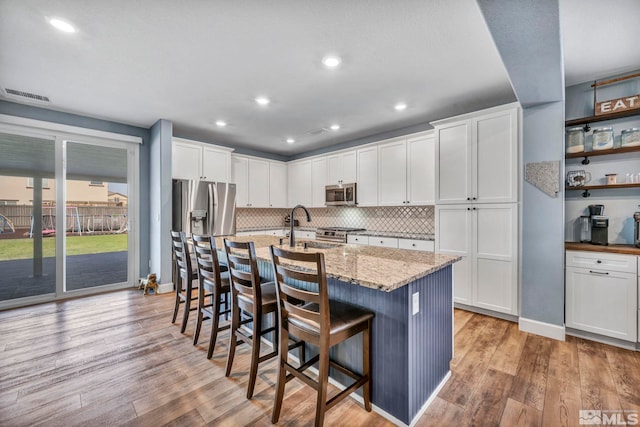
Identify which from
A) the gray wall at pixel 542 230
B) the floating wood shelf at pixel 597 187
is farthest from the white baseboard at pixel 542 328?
the floating wood shelf at pixel 597 187

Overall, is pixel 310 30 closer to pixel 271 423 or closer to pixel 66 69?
pixel 66 69

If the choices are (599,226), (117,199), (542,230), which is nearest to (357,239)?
(542,230)

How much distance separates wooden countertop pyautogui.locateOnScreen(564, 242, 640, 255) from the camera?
2.40 m

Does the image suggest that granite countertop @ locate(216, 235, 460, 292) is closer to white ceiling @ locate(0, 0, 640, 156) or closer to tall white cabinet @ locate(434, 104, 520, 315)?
tall white cabinet @ locate(434, 104, 520, 315)

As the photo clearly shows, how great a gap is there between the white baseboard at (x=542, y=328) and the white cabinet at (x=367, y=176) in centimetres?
249

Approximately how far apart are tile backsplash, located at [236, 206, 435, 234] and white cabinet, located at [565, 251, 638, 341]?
180cm

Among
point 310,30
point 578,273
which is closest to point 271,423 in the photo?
point 310,30

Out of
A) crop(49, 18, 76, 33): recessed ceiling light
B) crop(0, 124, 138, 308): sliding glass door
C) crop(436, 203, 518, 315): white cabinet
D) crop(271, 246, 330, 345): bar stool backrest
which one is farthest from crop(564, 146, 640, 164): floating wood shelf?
crop(0, 124, 138, 308): sliding glass door

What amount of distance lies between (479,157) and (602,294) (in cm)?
174

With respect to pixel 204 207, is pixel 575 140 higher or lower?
higher

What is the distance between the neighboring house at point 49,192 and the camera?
355cm

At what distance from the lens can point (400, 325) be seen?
5.09ft

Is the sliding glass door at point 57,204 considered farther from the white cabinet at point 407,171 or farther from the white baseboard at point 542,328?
the white baseboard at point 542,328

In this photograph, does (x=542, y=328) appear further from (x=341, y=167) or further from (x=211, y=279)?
(x=341, y=167)
